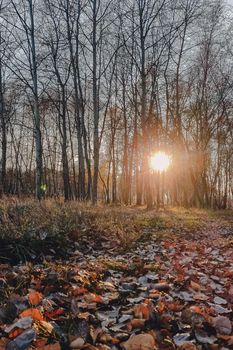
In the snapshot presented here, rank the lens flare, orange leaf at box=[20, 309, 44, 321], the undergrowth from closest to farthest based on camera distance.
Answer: orange leaf at box=[20, 309, 44, 321], the undergrowth, the lens flare

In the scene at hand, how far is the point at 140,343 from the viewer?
5.48 ft

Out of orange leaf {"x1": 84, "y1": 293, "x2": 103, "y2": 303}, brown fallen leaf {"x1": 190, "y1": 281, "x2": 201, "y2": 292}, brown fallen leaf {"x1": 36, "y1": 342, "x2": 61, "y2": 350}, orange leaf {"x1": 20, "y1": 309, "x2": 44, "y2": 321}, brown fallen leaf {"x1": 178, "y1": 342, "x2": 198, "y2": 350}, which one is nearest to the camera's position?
brown fallen leaf {"x1": 36, "y1": 342, "x2": 61, "y2": 350}

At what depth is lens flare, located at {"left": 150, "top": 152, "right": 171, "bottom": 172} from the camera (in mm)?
24156

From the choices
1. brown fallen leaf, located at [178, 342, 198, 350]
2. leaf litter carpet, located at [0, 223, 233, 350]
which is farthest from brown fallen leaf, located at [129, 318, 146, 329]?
brown fallen leaf, located at [178, 342, 198, 350]

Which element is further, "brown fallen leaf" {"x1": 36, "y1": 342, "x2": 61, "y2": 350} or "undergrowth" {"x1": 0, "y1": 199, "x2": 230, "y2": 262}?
"undergrowth" {"x1": 0, "y1": 199, "x2": 230, "y2": 262}

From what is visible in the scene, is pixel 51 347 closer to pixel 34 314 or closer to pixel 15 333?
pixel 15 333

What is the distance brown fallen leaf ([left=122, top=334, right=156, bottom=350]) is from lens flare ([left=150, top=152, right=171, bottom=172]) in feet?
72.5

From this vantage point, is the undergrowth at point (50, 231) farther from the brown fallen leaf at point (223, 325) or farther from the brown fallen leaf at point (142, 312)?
the brown fallen leaf at point (223, 325)

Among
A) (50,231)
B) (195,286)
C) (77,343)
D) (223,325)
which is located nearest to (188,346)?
(223,325)

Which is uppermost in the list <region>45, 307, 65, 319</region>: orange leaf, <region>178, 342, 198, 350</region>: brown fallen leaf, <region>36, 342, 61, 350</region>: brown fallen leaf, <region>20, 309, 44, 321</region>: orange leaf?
<region>20, 309, 44, 321</region>: orange leaf

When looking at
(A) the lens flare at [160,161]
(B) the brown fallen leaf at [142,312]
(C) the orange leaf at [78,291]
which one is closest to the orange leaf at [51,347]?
(B) the brown fallen leaf at [142,312]

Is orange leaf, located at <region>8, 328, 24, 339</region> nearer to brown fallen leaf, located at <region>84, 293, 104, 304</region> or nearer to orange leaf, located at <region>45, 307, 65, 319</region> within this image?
orange leaf, located at <region>45, 307, 65, 319</region>

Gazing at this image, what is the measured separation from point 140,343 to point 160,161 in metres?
24.1

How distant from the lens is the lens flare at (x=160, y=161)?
2416 cm
